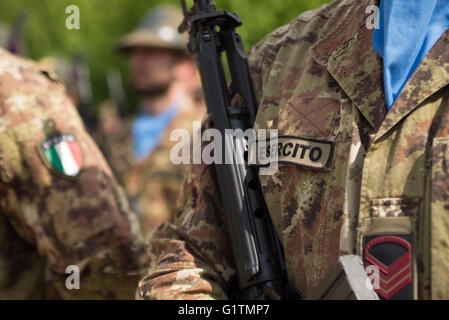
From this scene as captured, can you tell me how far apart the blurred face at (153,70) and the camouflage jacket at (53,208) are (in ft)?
11.8

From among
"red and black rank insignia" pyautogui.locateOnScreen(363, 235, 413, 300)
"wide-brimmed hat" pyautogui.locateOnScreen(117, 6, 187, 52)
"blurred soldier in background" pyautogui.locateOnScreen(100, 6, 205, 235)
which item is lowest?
"red and black rank insignia" pyautogui.locateOnScreen(363, 235, 413, 300)

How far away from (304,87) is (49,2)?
54.4ft

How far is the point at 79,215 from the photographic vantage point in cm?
239

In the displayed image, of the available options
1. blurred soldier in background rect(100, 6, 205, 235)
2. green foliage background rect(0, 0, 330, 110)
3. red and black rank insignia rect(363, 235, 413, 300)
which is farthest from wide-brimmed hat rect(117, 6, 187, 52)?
red and black rank insignia rect(363, 235, 413, 300)

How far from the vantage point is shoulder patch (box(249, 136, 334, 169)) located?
5.33ft

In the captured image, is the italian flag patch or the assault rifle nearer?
the assault rifle

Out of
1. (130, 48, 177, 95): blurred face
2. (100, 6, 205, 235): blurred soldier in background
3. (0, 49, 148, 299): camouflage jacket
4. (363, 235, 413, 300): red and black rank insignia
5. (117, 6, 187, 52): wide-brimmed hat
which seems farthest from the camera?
(117, 6, 187, 52): wide-brimmed hat

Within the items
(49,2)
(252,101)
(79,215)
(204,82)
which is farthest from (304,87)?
(49,2)

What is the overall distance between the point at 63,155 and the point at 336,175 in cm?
120

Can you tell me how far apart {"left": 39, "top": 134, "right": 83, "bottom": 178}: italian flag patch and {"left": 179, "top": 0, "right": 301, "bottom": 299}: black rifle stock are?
70cm

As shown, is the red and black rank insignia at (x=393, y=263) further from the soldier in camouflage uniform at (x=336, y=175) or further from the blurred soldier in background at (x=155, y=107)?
the blurred soldier in background at (x=155, y=107)

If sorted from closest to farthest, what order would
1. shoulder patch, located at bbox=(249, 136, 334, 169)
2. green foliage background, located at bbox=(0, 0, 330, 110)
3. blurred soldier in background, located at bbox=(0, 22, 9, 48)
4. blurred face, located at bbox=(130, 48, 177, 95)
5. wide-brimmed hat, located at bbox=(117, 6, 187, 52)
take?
shoulder patch, located at bbox=(249, 136, 334, 169)
blurred soldier in background, located at bbox=(0, 22, 9, 48)
blurred face, located at bbox=(130, 48, 177, 95)
wide-brimmed hat, located at bbox=(117, 6, 187, 52)
green foliage background, located at bbox=(0, 0, 330, 110)

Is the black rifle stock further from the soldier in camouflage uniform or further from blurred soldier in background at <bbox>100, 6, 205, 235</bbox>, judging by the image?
blurred soldier in background at <bbox>100, 6, 205, 235</bbox>

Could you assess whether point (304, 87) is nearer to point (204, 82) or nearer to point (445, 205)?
point (204, 82)
